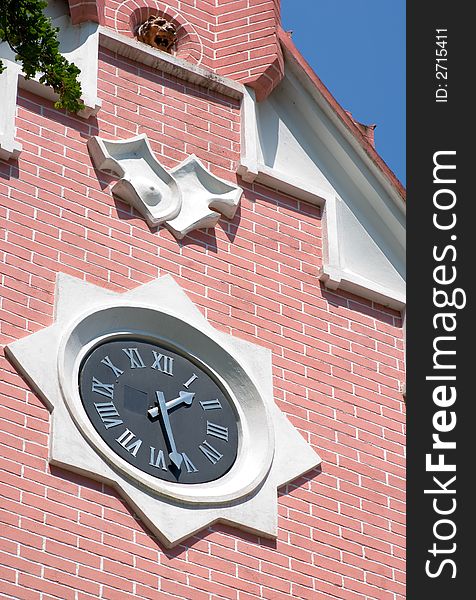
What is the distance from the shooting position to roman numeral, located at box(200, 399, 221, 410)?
17594 mm

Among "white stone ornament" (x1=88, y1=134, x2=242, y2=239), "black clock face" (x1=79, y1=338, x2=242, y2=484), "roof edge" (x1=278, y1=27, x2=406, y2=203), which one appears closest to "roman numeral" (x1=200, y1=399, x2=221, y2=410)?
"black clock face" (x1=79, y1=338, x2=242, y2=484)

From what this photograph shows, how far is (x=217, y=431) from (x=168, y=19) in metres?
4.07

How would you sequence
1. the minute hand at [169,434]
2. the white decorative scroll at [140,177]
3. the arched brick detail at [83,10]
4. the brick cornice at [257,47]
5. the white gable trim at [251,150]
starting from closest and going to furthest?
the minute hand at [169,434], the white decorative scroll at [140,177], the white gable trim at [251,150], the arched brick detail at [83,10], the brick cornice at [257,47]

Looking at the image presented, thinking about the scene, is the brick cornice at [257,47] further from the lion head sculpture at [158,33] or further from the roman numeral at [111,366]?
the roman numeral at [111,366]

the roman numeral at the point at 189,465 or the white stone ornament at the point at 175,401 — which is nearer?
the white stone ornament at the point at 175,401

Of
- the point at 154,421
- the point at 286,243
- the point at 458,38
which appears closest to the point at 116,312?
the point at 154,421

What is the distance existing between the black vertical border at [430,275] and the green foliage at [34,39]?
3793 millimetres

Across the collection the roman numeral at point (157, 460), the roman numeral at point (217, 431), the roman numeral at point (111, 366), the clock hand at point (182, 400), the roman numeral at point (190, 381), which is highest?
the roman numeral at point (190, 381)

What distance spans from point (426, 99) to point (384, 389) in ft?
8.15

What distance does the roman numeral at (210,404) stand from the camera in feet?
57.7

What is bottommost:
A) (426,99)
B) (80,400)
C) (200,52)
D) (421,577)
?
Answer: (421,577)

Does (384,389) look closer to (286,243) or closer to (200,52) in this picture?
(286,243)

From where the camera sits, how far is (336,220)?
19453mm

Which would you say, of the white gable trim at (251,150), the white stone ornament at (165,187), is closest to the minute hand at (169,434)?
the white stone ornament at (165,187)
